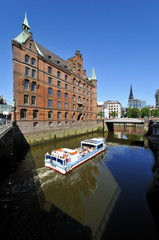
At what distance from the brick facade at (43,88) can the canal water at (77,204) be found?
48.0 feet

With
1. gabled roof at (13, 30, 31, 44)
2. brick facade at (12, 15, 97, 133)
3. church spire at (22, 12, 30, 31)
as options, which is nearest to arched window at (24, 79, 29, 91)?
brick facade at (12, 15, 97, 133)

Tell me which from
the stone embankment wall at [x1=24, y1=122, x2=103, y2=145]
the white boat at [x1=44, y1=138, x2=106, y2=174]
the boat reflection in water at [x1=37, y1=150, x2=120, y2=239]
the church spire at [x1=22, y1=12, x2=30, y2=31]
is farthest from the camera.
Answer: the church spire at [x1=22, y1=12, x2=30, y2=31]

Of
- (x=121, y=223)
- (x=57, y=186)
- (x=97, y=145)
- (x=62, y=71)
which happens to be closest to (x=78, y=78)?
(x=62, y=71)

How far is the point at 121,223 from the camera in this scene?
741 centimetres

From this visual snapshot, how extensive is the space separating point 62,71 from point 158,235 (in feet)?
125

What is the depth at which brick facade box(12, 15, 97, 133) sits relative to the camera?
24.4m

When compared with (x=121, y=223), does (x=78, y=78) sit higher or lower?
higher

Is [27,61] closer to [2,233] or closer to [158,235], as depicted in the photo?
[2,233]

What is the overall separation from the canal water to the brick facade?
14645mm

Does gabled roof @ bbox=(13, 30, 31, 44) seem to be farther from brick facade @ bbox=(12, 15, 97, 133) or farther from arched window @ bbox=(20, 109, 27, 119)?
arched window @ bbox=(20, 109, 27, 119)

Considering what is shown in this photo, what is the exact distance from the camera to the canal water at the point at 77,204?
6805 mm

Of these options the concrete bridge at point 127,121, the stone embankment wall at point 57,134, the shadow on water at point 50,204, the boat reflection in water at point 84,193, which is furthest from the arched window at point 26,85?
the concrete bridge at point 127,121

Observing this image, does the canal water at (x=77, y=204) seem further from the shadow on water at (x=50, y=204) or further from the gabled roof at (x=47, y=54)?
the gabled roof at (x=47, y=54)

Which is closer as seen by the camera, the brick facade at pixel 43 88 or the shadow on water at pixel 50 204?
the shadow on water at pixel 50 204
